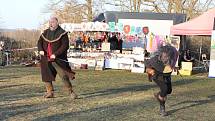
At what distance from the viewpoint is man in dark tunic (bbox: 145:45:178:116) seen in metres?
9.27

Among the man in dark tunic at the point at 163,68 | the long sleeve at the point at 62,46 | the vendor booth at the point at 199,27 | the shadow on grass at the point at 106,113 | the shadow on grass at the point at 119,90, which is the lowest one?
the shadow on grass at the point at 119,90

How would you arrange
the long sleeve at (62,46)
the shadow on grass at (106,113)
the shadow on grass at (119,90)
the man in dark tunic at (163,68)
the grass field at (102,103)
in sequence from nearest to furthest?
1. the shadow on grass at (106,113)
2. the grass field at (102,103)
3. the man in dark tunic at (163,68)
4. the long sleeve at (62,46)
5. the shadow on grass at (119,90)

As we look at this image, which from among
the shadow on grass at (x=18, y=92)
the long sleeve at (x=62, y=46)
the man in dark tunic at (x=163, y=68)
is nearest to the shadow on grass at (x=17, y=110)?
the shadow on grass at (x=18, y=92)

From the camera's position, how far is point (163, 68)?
9352 mm

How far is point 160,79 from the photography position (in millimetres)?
9375

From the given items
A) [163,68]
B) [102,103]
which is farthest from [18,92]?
[163,68]

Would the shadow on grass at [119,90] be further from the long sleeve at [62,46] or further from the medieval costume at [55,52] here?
the long sleeve at [62,46]

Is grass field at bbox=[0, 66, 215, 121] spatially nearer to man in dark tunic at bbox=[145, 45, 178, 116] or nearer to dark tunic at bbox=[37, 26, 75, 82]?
man in dark tunic at bbox=[145, 45, 178, 116]

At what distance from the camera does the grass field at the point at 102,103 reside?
884cm

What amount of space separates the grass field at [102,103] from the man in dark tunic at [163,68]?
39 cm

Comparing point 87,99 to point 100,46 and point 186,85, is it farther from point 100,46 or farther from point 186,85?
point 100,46

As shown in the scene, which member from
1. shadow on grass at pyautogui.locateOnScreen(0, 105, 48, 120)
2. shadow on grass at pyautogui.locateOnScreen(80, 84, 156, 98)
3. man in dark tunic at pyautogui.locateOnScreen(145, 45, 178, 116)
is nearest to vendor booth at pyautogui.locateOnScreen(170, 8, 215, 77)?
shadow on grass at pyautogui.locateOnScreen(80, 84, 156, 98)

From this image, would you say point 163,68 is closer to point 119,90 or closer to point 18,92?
point 119,90

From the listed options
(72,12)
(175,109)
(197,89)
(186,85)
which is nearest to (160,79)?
(175,109)
